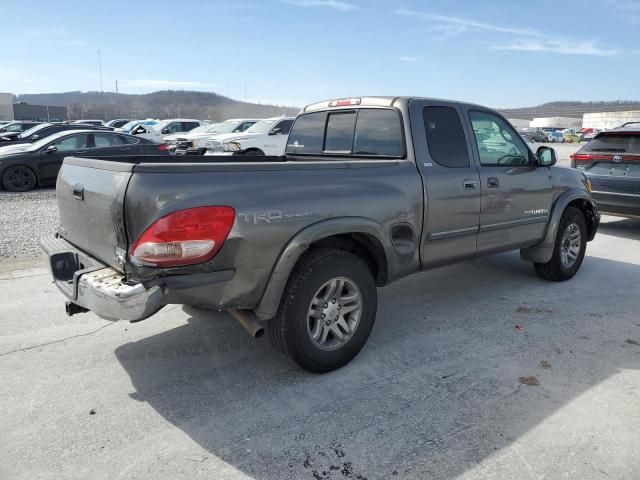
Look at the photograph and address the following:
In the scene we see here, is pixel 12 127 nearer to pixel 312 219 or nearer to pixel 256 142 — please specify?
pixel 256 142

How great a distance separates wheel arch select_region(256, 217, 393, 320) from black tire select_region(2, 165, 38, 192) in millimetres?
11102

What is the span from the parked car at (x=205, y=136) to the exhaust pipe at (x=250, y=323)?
12.6 metres

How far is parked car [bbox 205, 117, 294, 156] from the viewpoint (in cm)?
1489

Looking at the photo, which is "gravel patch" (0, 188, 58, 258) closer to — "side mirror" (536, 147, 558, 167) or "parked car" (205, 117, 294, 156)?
"parked car" (205, 117, 294, 156)

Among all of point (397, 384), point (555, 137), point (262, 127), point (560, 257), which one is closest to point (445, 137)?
point (397, 384)

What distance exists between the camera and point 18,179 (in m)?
11.9

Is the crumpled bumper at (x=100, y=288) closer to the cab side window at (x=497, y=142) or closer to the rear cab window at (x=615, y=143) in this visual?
the cab side window at (x=497, y=142)

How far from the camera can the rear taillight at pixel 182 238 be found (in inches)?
108

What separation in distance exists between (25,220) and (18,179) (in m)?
4.19

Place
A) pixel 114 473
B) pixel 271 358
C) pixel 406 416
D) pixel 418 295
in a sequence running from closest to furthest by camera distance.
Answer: pixel 114 473 < pixel 406 416 < pixel 271 358 < pixel 418 295

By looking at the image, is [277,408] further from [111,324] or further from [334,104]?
[334,104]

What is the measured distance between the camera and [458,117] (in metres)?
4.48

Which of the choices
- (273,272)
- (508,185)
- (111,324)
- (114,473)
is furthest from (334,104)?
(114,473)

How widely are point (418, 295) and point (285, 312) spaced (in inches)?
93.0
